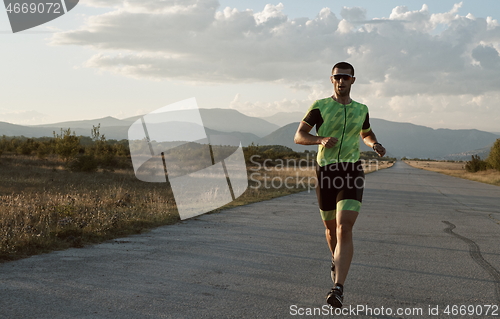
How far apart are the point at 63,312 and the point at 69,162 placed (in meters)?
33.3

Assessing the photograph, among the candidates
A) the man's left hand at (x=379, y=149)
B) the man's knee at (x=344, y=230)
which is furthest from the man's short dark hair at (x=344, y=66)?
the man's knee at (x=344, y=230)

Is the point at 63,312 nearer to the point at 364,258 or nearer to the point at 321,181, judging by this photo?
the point at 321,181

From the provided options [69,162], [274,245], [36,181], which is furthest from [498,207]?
[69,162]

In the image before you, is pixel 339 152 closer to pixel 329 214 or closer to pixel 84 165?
pixel 329 214

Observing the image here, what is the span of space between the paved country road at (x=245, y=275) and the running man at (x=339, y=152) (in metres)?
0.82

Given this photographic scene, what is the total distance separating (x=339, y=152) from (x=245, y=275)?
6.51ft

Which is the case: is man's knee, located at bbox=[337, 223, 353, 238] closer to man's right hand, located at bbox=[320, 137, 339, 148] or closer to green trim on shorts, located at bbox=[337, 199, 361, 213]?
green trim on shorts, located at bbox=[337, 199, 361, 213]

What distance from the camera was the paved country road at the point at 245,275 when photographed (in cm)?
402

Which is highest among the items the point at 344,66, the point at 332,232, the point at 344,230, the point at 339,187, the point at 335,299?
the point at 344,66

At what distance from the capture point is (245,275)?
5258 millimetres

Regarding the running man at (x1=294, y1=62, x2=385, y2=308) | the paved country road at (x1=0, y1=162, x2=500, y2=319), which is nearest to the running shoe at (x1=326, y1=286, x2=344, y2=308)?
the paved country road at (x1=0, y1=162, x2=500, y2=319)

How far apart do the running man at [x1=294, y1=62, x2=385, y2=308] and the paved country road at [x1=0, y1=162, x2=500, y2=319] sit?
0.82 m

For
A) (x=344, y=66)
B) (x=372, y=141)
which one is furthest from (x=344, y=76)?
(x=372, y=141)

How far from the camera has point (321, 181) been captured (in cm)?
448
